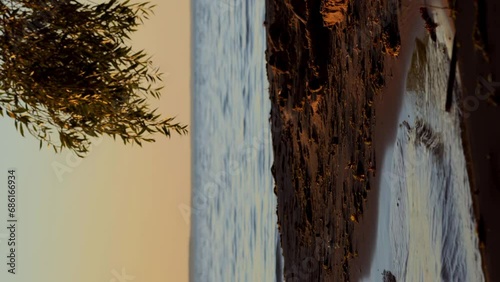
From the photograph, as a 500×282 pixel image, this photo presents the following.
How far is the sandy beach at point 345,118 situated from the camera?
982 mm

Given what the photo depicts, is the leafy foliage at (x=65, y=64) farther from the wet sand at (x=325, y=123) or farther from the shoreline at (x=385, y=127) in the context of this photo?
the shoreline at (x=385, y=127)

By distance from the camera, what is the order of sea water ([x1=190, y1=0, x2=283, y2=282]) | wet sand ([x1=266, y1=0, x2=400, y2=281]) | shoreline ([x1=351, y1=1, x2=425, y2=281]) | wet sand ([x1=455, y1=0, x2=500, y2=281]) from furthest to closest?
1. sea water ([x1=190, y1=0, x2=283, y2=282])
2. wet sand ([x1=266, y1=0, x2=400, y2=281])
3. shoreline ([x1=351, y1=1, x2=425, y2=281])
4. wet sand ([x1=455, y1=0, x2=500, y2=281])

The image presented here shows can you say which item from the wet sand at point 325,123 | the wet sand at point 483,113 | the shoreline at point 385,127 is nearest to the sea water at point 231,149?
the wet sand at point 325,123

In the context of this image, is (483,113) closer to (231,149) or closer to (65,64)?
(65,64)

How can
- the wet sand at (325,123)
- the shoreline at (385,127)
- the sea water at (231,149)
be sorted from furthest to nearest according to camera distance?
the sea water at (231,149) < the wet sand at (325,123) < the shoreline at (385,127)

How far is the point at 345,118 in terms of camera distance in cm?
153

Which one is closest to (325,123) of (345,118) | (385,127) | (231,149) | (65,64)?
(345,118)

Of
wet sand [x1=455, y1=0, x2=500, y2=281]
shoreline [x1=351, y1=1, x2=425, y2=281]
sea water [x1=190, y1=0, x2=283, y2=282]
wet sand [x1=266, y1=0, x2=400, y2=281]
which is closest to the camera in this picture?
wet sand [x1=455, y1=0, x2=500, y2=281]

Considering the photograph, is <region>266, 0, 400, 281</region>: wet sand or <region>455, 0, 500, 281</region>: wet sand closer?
<region>455, 0, 500, 281</region>: wet sand

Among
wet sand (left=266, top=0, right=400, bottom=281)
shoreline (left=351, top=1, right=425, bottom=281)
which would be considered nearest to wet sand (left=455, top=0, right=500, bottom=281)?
shoreline (left=351, top=1, right=425, bottom=281)

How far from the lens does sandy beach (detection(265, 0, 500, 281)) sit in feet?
3.22

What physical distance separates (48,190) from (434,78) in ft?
6.69

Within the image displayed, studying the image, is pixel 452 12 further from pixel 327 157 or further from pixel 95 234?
pixel 95 234

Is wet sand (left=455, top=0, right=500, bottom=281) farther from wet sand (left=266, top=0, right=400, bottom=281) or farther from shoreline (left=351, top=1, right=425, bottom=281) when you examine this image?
wet sand (left=266, top=0, right=400, bottom=281)
